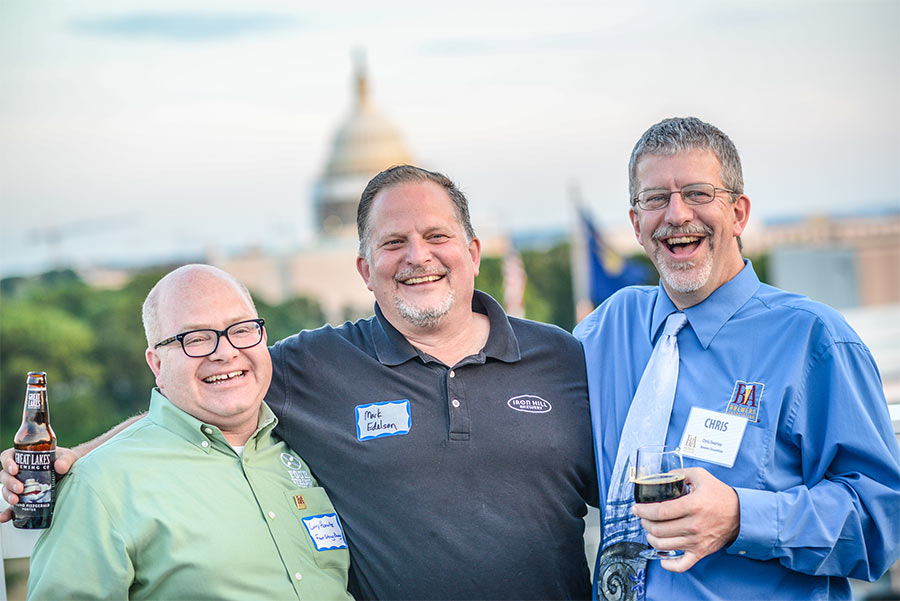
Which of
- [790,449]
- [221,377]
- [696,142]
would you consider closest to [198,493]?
[221,377]

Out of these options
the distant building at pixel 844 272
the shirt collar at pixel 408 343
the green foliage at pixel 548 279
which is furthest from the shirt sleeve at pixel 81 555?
the green foliage at pixel 548 279

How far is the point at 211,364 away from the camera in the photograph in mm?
3467

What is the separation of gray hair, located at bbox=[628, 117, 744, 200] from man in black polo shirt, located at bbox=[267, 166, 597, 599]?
0.78 metres

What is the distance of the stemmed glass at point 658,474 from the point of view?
294 cm

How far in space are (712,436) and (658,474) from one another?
0.47 m

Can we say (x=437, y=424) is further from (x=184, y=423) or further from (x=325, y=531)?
(x=184, y=423)

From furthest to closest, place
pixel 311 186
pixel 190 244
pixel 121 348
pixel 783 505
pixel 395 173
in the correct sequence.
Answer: pixel 311 186, pixel 190 244, pixel 121 348, pixel 395 173, pixel 783 505

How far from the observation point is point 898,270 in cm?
6900

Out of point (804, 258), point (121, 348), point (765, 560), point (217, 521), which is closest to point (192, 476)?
point (217, 521)

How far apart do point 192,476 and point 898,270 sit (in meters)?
72.3

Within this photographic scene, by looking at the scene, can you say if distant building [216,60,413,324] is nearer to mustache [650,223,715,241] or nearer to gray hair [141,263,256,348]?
gray hair [141,263,256,348]

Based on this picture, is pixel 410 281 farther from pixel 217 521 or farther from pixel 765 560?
pixel 765 560

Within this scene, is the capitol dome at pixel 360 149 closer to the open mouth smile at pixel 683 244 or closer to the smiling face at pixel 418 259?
the smiling face at pixel 418 259

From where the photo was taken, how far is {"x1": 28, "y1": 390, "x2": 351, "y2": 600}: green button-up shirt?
10.3 ft
